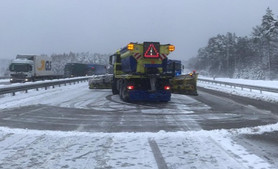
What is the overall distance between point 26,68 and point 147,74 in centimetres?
2293

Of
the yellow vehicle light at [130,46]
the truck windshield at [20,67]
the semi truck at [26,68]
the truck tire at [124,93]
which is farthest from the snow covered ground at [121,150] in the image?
the truck windshield at [20,67]

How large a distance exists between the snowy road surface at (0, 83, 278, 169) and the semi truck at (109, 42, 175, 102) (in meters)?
4.49

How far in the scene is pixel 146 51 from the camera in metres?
16.5

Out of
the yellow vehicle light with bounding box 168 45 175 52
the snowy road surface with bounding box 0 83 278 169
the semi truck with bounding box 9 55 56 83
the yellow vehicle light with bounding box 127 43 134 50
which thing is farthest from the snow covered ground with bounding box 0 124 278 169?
the semi truck with bounding box 9 55 56 83

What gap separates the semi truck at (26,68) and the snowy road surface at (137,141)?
80.4 ft

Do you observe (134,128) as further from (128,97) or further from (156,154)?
(128,97)

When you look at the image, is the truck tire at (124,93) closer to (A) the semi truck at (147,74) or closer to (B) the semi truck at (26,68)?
(A) the semi truck at (147,74)

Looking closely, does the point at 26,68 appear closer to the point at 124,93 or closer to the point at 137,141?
the point at 124,93

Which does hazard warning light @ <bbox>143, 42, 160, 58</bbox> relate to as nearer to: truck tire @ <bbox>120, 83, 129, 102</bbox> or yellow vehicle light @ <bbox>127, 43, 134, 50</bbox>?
yellow vehicle light @ <bbox>127, 43, 134, 50</bbox>

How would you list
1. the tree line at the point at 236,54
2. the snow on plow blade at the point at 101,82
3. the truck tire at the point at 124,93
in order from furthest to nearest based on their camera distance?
the tree line at the point at 236,54, the snow on plow blade at the point at 101,82, the truck tire at the point at 124,93

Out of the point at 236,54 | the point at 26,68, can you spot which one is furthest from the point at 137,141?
the point at 236,54

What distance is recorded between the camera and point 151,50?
16.6 m

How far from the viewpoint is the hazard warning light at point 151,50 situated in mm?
16516

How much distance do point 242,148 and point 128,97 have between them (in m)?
10.0
